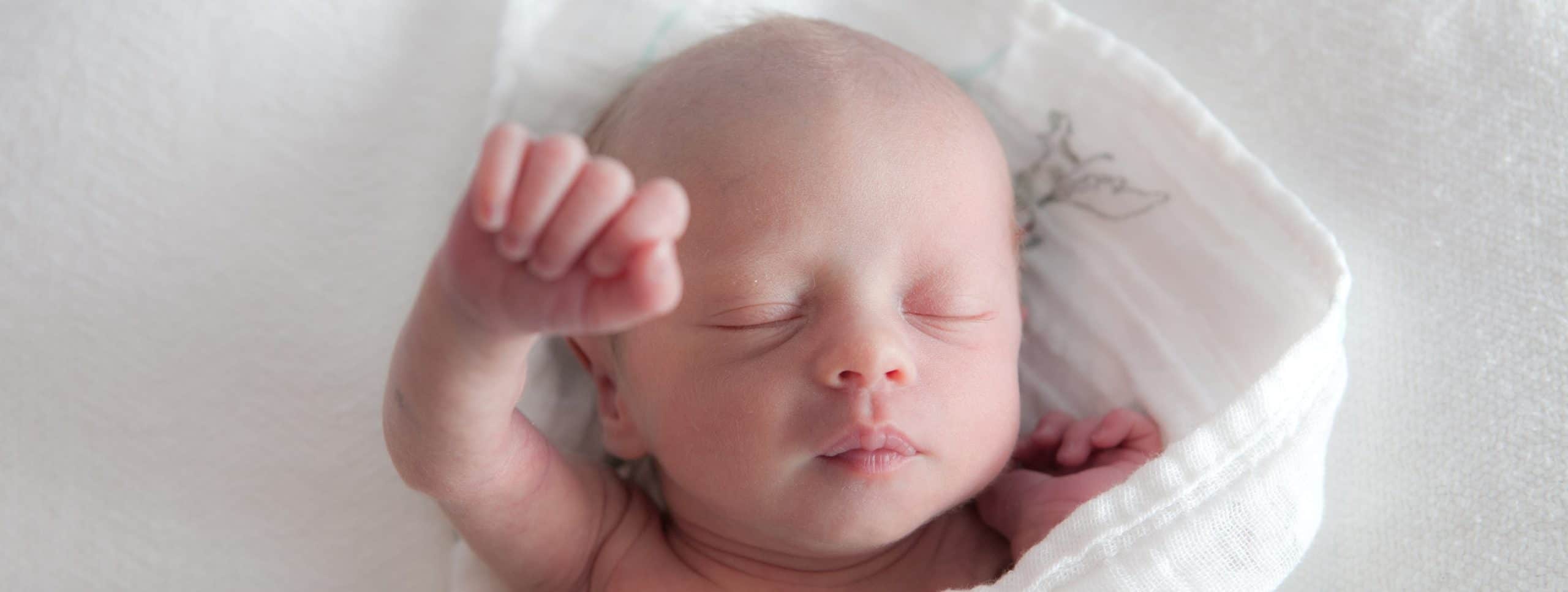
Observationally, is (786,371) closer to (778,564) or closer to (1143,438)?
(778,564)

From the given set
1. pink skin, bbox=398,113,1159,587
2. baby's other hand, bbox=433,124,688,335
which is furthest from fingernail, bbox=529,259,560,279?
pink skin, bbox=398,113,1159,587

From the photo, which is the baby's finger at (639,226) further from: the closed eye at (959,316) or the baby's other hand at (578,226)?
the closed eye at (959,316)

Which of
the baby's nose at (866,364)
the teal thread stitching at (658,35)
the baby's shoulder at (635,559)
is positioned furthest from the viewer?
the teal thread stitching at (658,35)

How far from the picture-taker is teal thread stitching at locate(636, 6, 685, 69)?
1.50 metres

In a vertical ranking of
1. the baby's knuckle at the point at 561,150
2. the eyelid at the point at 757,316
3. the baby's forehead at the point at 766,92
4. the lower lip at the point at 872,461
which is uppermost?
the baby's knuckle at the point at 561,150

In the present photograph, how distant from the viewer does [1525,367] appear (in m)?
1.25

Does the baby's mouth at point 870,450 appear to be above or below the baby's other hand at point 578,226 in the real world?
below

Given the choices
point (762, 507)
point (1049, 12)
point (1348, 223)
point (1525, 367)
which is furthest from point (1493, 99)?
point (762, 507)

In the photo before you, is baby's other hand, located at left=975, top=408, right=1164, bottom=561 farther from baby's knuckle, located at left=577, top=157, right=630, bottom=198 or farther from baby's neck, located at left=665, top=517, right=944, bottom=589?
baby's knuckle, located at left=577, top=157, right=630, bottom=198

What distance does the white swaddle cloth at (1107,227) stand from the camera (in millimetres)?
1187

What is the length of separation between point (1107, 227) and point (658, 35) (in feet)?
2.01

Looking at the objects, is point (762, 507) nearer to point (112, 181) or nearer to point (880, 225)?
point (880, 225)

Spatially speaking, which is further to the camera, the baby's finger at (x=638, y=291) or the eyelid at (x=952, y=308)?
the eyelid at (x=952, y=308)

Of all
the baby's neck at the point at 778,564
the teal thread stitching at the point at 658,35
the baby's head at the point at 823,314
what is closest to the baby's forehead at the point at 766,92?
the baby's head at the point at 823,314
